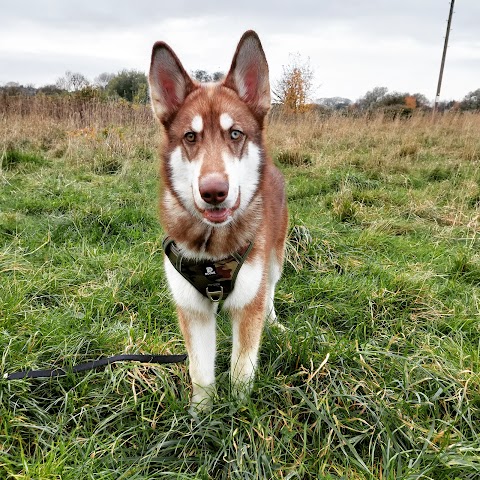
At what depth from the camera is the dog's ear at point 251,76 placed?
2.25 metres

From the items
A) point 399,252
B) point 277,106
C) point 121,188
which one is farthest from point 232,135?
point 277,106

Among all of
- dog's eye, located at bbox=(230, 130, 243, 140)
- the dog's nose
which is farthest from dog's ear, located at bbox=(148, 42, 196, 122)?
the dog's nose

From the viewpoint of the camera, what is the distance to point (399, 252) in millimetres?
4301

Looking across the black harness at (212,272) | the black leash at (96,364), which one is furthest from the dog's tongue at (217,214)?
the black leash at (96,364)

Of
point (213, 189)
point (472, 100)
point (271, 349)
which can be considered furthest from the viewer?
point (472, 100)

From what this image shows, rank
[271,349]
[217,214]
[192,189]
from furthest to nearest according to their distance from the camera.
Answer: [271,349], [192,189], [217,214]

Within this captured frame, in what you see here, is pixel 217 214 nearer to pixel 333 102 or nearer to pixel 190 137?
pixel 190 137

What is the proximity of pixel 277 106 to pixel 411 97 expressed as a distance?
14.7 metres

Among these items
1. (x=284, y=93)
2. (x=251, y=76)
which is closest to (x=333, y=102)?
(x=284, y=93)

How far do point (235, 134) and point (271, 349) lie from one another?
1.32 m

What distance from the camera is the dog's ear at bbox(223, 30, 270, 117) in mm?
2250

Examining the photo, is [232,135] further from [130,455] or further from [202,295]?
[130,455]

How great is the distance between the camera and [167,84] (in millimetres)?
2318

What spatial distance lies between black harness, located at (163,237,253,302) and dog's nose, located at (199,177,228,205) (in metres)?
0.42
